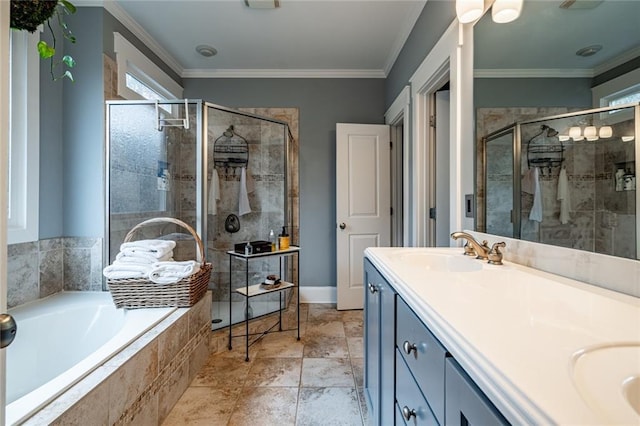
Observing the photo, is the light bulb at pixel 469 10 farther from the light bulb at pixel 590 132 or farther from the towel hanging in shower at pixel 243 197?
the towel hanging in shower at pixel 243 197

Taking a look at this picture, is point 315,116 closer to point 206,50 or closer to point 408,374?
point 206,50

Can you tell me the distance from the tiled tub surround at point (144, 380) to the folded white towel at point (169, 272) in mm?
198

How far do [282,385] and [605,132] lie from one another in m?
1.84

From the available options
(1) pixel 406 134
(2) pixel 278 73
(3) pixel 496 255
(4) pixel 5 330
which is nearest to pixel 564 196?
(3) pixel 496 255

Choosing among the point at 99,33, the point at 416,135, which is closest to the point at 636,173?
the point at 416,135

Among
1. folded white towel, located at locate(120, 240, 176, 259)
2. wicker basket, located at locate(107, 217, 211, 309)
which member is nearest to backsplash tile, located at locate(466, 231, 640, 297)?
wicker basket, located at locate(107, 217, 211, 309)

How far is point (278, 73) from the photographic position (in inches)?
123

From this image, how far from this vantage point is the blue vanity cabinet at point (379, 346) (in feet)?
3.18

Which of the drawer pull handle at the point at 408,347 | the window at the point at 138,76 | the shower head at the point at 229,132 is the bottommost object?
the drawer pull handle at the point at 408,347

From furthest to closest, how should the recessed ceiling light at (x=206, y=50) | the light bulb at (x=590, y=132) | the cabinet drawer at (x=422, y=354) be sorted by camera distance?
the recessed ceiling light at (x=206, y=50) → the light bulb at (x=590, y=132) → the cabinet drawer at (x=422, y=354)

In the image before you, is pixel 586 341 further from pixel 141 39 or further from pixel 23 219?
pixel 141 39

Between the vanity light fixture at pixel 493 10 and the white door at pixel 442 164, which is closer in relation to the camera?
the vanity light fixture at pixel 493 10

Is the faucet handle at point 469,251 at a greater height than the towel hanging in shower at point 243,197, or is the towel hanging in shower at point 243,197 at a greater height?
the towel hanging in shower at point 243,197

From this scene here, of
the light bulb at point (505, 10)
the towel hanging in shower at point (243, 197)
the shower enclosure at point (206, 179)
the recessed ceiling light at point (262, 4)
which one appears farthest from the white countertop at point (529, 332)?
the towel hanging in shower at point (243, 197)
